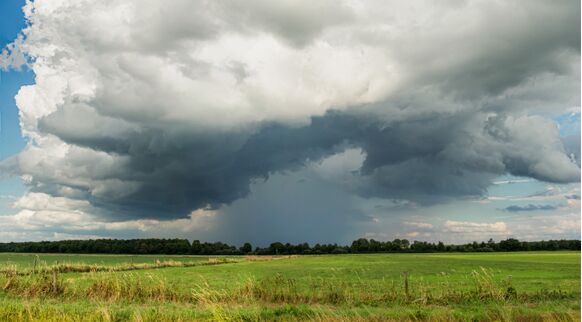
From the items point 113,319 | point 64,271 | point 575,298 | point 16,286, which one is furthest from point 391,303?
point 64,271

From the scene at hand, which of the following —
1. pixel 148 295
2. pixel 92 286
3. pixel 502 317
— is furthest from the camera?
pixel 92 286

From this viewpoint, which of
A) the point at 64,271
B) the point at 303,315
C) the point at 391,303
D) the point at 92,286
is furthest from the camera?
the point at 64,271

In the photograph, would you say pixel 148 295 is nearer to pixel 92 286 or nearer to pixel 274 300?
pixel 92 286

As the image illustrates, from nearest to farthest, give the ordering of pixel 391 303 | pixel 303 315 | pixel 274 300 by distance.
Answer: pixel 303 315 → pixel 391 303 → pixel 274 300

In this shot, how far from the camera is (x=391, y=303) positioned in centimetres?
2558

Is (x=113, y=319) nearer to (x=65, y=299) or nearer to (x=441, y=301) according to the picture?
(x=65, y=299)

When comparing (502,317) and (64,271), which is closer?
(502,317)

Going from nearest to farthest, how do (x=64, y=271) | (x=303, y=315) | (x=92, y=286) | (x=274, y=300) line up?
(x=303, y=315), (x=274, y=300), (x=92, y=286), (x=64, y=271)

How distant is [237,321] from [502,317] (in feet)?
34.8

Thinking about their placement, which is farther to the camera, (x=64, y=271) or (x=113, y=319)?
(x=64, y=271)

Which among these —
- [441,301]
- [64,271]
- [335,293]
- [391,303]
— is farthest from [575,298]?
[64,271]

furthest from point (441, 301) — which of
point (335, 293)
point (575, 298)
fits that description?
point (575, 298)

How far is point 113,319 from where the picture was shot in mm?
19578

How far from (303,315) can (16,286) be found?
23922 millimetres
